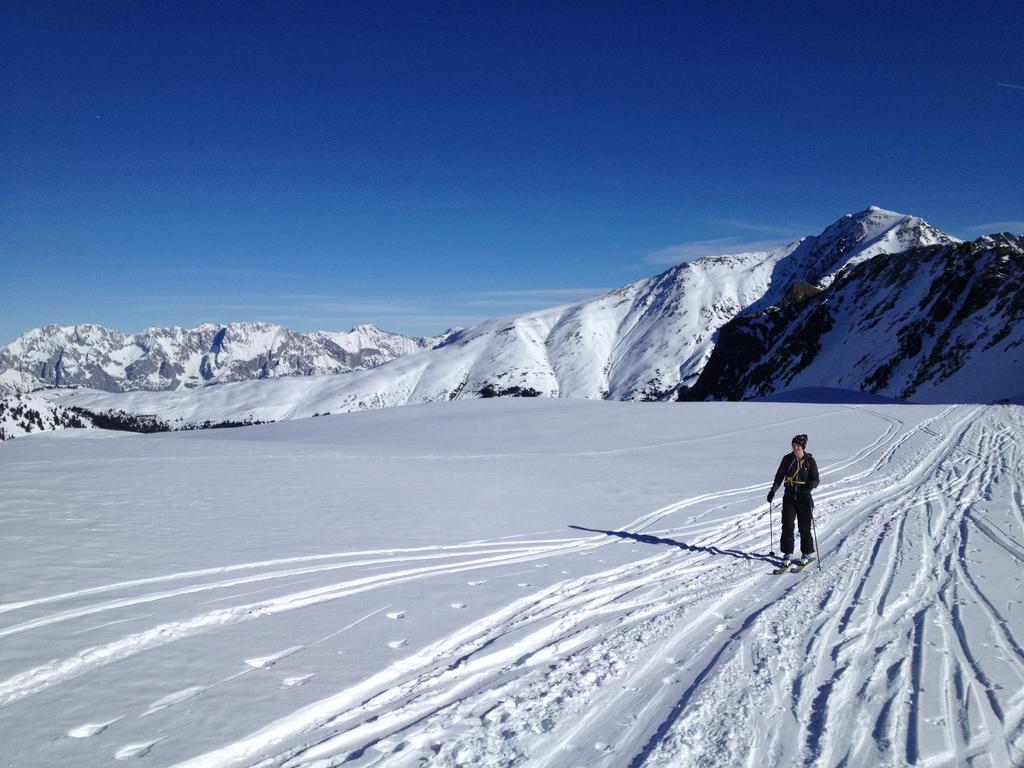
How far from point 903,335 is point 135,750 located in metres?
92.6

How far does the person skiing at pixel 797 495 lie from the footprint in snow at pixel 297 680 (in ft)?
23.3

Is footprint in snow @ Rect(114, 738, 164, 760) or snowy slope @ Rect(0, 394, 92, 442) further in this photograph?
snowy slope @ Rect(0, 394, 92, 442)

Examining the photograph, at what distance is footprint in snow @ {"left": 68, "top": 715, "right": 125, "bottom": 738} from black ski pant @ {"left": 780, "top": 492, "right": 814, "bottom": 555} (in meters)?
8.54

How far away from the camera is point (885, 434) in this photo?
25406mm

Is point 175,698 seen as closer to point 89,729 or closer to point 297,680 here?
point 89,729

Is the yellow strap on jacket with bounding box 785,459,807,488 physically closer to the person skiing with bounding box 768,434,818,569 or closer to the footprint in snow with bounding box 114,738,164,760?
the person skiing with bounding box 768,434,818,569

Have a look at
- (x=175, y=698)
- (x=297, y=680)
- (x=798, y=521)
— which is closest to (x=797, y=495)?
(x=798, y=521)

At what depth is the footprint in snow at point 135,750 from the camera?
12.6 feet

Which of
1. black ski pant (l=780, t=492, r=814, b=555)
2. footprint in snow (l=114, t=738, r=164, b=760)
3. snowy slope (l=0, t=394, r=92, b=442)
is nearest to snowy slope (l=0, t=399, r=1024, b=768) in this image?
footprint in snow (l=114, t=738, r=164, b=760)

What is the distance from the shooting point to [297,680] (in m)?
4.95

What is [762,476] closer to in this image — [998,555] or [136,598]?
[998,555]

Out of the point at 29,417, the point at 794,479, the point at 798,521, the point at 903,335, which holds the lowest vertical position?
the point at 29,417

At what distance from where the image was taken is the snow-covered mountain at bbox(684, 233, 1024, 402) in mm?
60781

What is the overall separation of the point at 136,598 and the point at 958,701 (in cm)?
824
